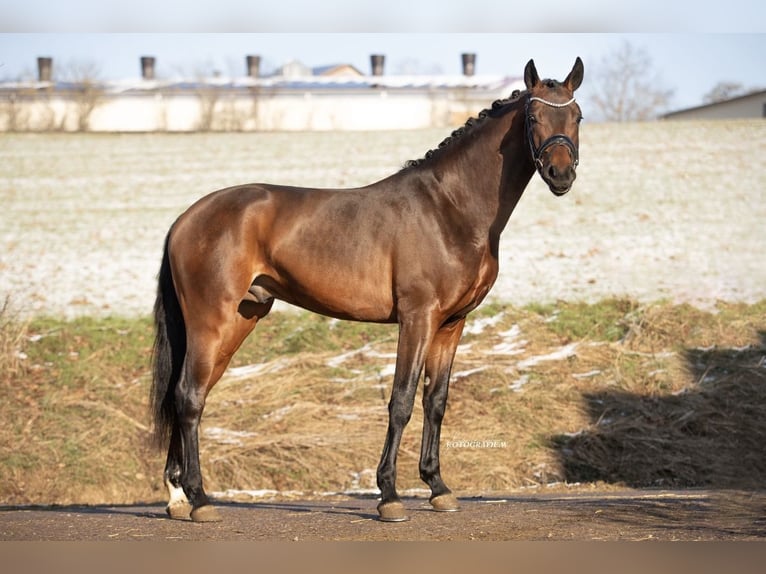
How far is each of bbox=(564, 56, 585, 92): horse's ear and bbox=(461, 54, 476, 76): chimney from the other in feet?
122

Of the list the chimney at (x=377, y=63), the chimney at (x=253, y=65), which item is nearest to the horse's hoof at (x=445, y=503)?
the chimney at (x=253, y=65)

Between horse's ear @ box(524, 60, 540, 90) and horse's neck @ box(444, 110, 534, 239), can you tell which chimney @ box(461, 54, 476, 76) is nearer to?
horse's neck @ box(444, 110, 534, 239)

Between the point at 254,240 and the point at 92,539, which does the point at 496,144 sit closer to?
the point at 254,240

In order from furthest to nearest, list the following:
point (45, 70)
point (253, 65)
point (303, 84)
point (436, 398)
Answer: point (303, 84) < point (253, 65) < point (45, 70) < point (436, 398)

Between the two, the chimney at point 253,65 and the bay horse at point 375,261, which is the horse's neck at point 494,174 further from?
the chimney at point 253,65

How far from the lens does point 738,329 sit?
1361cm

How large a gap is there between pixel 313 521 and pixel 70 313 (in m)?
9.07

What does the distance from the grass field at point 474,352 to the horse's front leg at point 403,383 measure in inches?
124

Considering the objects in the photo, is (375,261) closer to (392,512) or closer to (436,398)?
(436,398)

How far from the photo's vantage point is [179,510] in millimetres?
7270

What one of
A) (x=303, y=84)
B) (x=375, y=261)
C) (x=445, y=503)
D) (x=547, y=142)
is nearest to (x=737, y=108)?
(x=303, y=84)

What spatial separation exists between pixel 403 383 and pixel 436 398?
1.57 feet

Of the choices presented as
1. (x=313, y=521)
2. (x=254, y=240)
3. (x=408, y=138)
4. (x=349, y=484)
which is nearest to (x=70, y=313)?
(x=349, y=484)

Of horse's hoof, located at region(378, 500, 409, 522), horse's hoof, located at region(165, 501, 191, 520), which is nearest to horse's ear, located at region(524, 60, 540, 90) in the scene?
horse's hoof, located at region(378, 500, 409, 522)
